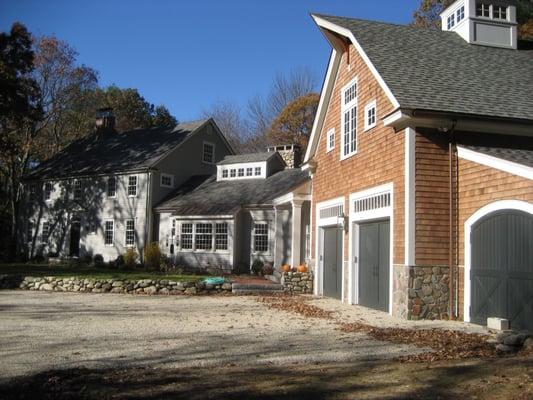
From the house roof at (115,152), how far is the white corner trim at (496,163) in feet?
75.6

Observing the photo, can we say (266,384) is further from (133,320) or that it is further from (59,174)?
(59,174)

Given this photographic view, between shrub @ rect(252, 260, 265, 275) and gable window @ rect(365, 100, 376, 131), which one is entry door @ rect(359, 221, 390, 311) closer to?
gable window @ rect(365, 100, 376, 131)

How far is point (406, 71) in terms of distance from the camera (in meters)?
14.3

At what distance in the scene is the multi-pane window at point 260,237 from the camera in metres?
28.0

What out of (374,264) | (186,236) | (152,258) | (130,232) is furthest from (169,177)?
(374,264)

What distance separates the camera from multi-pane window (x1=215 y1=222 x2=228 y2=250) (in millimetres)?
28891

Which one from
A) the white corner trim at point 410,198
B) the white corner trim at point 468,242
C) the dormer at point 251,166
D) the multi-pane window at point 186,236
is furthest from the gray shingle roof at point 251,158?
the white corner trim at point 468,242

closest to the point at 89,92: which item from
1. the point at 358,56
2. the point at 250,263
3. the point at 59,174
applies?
the point at 59,174

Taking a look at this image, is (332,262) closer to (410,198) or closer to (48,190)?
(410,198)

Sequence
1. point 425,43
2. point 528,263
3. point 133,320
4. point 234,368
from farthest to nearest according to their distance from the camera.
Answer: point 425,43
point 133,320
point 528,263
point 234,368

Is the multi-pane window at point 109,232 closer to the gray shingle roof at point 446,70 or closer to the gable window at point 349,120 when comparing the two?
the gable window at point 349,120

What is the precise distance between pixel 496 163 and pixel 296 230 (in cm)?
1200

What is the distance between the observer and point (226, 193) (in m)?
31.2

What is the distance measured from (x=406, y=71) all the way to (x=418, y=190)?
332 cm
